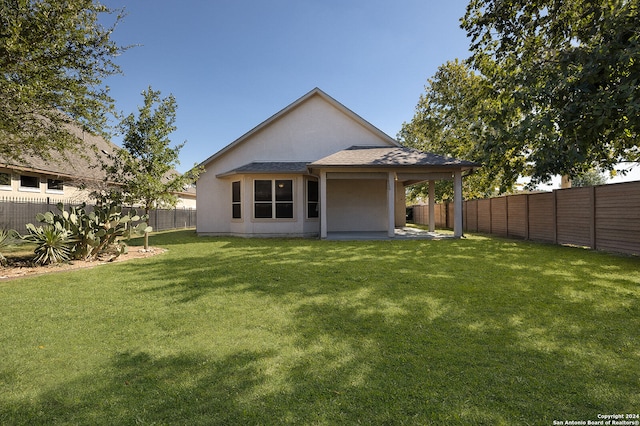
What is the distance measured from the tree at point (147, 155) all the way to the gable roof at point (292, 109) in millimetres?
4365

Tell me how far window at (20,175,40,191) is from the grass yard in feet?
45.6

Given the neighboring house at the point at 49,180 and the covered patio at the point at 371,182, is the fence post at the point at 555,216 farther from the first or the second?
the neighboring house at the point at 49,180

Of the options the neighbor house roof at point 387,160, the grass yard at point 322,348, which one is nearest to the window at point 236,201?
the neighbor house roof at point 387,160

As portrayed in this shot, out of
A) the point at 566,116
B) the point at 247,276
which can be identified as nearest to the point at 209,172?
the point at 247,276

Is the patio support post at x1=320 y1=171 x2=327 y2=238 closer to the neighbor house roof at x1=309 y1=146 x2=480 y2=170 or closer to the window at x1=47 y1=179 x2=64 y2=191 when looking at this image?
the neighbor house roof at x1=309 y1=146 x2=480 y2=170

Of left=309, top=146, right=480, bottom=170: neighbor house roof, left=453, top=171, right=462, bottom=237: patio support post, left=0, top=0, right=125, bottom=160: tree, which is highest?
left=0, top=0, right=125, bottom=160: tree

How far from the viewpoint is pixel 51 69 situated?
7969mm

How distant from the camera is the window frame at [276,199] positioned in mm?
14641

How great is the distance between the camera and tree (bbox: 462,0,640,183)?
19.8 ft

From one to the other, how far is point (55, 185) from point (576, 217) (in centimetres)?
2656

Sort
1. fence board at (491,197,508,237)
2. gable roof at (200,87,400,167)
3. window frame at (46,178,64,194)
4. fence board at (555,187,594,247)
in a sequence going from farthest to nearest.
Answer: window frame at (46,178,64,194) → gable roof at (200,87,400,167) → fence board at (491,197,508,237) → fence board at (555,187,594,247)

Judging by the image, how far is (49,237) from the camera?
8156 mm

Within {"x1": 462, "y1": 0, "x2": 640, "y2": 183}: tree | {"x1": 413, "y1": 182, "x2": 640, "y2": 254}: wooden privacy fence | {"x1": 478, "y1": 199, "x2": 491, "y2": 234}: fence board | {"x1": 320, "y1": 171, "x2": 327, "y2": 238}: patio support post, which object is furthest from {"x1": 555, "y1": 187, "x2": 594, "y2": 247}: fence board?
{"x1": 320, "y1": 171, "x2": 327, "y2": 238}: patio support post

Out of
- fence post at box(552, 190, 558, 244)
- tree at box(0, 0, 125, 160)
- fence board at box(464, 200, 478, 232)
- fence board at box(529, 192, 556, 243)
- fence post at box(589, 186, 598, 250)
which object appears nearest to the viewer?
tree at box(0, 0, 125, 160)
